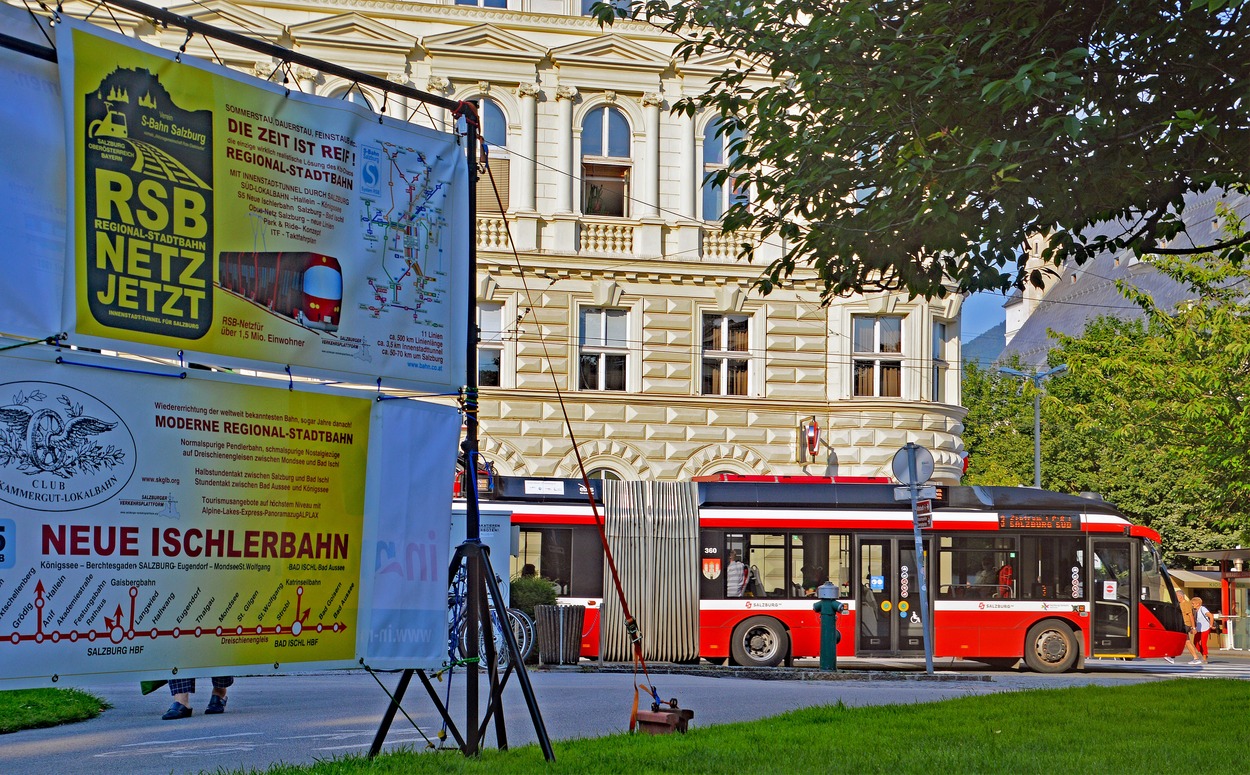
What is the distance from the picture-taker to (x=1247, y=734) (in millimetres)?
11031

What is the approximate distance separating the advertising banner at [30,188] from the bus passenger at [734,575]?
19.6m

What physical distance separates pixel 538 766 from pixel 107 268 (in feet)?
11.9

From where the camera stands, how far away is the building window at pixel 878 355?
34750 millimetres

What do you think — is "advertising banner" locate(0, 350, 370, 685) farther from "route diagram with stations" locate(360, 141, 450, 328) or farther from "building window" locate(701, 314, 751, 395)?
"building window" locate(701, 314, 751, 395)

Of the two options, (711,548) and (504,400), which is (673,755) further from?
Result: (504,400)

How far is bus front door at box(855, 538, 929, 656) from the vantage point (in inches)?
1014

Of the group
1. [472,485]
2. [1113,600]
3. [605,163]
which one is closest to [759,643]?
[1113,600]

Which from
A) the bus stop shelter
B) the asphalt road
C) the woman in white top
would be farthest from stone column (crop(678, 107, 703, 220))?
the bus stop shelter

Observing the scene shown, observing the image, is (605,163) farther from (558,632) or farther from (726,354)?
(558,632)

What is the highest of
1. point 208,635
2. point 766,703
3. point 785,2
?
point 785,2

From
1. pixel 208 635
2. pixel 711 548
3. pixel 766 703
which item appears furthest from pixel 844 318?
pixel 208 635

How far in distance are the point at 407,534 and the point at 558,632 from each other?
51.9ft

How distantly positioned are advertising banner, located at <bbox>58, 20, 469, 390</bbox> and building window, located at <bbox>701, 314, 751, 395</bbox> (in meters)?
25.7

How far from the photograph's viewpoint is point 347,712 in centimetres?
1474
